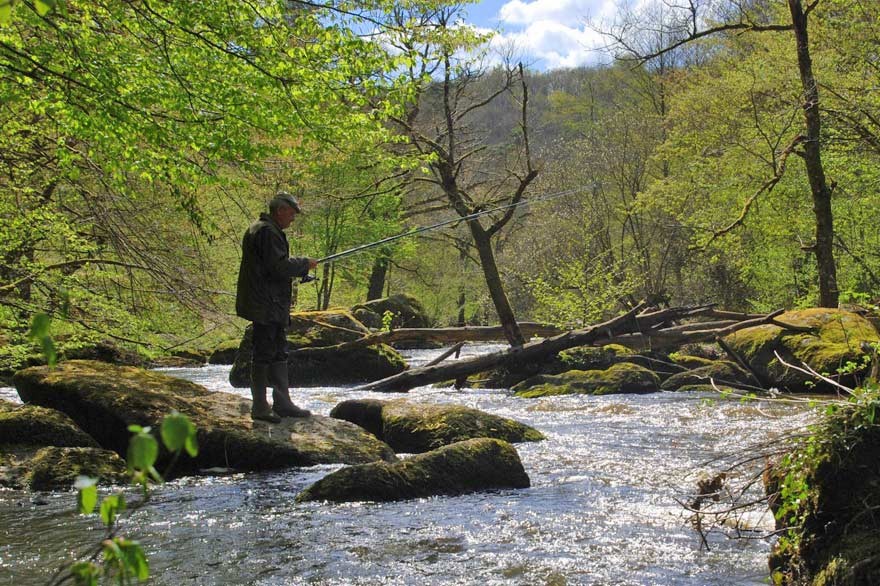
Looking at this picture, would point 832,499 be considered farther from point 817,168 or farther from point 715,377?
point 817,168

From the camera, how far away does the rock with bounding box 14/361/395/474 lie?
24.4 feet

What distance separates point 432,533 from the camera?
17.6 ft

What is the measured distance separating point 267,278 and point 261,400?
1.21 metres

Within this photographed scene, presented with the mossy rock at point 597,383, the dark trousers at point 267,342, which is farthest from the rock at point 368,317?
the dark trousers at point 267,342

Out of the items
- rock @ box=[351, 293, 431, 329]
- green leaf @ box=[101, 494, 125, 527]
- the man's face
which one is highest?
the man's face

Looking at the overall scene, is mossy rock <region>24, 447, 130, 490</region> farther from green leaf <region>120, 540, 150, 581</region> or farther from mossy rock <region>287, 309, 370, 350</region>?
mossy rock <region>287, 309, 370, 350</region>

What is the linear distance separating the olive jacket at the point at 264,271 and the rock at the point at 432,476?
5.73ft

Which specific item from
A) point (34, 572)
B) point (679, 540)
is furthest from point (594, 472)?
point (34, 572)

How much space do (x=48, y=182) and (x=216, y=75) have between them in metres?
1.81

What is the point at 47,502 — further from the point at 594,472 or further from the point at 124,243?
the point at 594,472

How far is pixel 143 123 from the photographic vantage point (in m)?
6.88

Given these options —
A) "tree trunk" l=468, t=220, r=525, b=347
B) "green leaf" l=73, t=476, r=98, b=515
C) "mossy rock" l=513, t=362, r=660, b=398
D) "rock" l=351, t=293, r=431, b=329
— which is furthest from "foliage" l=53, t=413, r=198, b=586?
"rock" l=351, t=293, r=431, b=329

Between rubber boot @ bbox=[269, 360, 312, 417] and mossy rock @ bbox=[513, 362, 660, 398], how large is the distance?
5.41 m

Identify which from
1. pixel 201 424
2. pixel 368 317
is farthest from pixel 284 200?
pixel 368 317
